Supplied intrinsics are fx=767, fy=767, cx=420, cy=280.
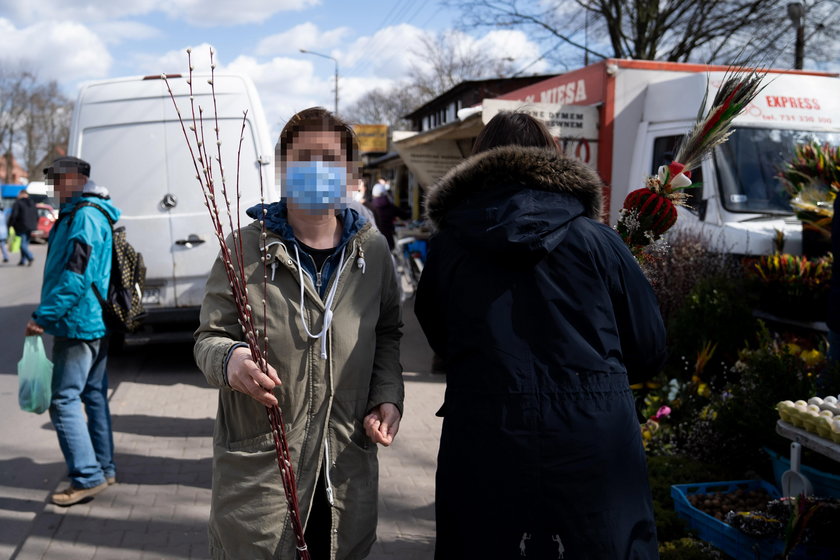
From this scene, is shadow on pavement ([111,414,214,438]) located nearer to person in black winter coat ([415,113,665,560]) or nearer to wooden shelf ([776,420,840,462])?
wooden shelf ([776,420,840,462])

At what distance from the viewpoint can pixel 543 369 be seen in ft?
6.31

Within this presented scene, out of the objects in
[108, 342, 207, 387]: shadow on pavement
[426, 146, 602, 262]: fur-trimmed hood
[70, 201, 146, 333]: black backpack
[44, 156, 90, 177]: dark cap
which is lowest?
[108, 342, 207, 387]: shadow on pavement

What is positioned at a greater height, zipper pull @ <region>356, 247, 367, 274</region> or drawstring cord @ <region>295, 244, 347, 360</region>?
zipper pull @ <region>356, 247, 367, 274</region>

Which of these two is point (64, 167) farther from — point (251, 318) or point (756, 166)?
point (756, 166)

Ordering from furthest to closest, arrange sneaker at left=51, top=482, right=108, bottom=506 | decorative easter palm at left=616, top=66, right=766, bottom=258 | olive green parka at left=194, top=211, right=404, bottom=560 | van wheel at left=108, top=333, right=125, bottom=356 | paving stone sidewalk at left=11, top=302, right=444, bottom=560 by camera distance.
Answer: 1. van wheel at left=108, top=333, right=125, bottom=356
2. sneaker at left=51, top=482, right=108, bottom=506
3. paving stone sidewalk at left=11, top=302, right=444, bottom=560
4. decorative easter palm at left=616, top=66, right=766, bottom=258
5. olive green parka at left=194, top=211, right=404, bottom=560

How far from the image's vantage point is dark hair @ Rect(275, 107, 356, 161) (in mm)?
2248

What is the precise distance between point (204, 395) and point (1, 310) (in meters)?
7.35

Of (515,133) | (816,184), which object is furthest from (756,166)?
(515,133)

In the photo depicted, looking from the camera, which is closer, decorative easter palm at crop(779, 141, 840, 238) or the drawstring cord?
the drawstring cord

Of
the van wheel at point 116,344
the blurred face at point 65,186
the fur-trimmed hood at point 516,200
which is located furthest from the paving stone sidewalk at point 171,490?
the fur-trimmed hood at point 516,200

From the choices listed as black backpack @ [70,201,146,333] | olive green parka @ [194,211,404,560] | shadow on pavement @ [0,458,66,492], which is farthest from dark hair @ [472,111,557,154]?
shadow on pavement @ [0,458,66,492]

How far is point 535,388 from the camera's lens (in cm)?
192

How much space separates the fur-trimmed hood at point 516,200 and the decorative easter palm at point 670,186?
59 centimetres

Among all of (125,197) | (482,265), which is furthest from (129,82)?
(482,265)
